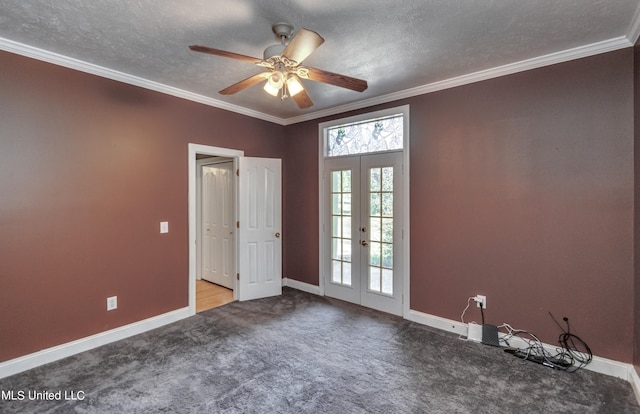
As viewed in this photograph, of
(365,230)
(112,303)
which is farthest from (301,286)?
(112,303)

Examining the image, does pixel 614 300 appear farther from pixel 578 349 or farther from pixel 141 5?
pixel 141 5

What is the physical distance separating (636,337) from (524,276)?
2.68 ft

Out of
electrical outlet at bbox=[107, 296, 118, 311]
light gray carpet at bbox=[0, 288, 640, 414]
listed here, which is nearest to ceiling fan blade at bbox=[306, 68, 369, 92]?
light gray carpet at bbox=[0, 288, 640, 414]

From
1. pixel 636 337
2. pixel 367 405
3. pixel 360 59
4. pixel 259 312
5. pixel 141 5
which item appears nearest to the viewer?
pixel 141 5

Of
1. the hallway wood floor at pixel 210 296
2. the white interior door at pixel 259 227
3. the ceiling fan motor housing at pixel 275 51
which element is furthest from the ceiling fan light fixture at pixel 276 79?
the hallway wood floor at pixel 210 296

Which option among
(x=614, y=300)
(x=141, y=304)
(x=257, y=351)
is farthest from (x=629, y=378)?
(x=141, y=304)

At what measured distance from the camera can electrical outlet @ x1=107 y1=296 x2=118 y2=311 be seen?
3.01 metres

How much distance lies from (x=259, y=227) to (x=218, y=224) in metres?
0.90

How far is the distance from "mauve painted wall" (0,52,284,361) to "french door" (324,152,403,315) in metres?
1.94

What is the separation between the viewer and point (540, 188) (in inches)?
109

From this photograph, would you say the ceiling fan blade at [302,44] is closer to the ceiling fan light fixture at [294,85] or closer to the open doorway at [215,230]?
the ceiling fan light fixture at [294,85]

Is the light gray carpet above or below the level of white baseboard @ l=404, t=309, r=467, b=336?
below

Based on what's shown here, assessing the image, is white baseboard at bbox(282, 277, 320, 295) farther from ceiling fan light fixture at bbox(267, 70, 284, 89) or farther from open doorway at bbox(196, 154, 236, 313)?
ceiling fan light fixture at bbox(267, 70, 284, 89)

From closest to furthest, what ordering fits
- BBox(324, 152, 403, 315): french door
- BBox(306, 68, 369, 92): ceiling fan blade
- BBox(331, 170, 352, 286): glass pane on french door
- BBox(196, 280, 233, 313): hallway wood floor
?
BBox(306, 68, 369, 92): ceiling fan blade → BBox(324, 152, 403, 315): french door → BBox(196, 280, 233, 313): hallway wood floor → BBox(331, 170, 352, 286): glass pane on french door
